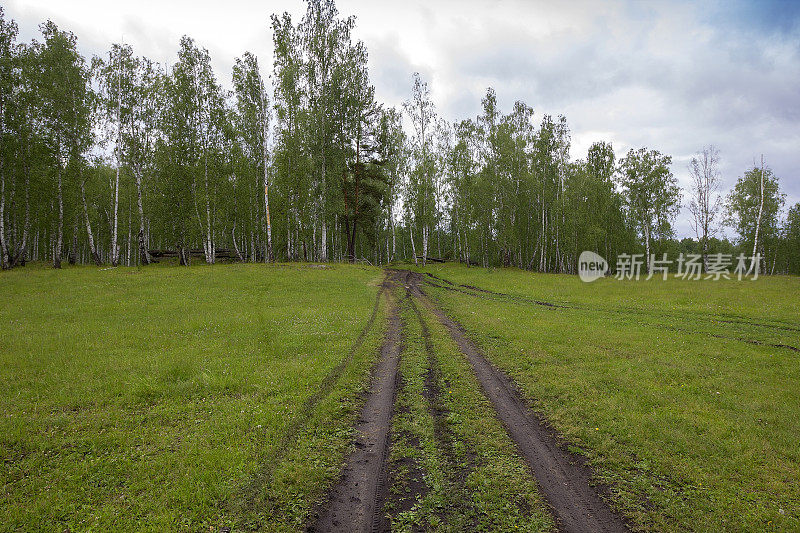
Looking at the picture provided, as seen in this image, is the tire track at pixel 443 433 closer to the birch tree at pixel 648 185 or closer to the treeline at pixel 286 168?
the treeline at pixel 286 168

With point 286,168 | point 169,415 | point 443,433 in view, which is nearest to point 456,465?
point 443,433

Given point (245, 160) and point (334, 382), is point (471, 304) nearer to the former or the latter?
point (334, 382)

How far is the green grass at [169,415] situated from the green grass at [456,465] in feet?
4.80

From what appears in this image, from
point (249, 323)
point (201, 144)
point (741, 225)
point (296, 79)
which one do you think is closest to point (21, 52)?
point (201, 144)

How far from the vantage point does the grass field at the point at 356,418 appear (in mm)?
5672

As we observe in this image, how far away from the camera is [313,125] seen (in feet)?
143

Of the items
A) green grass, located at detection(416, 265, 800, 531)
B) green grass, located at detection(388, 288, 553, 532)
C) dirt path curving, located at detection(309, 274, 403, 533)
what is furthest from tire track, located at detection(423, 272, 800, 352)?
dirt path curving, located at detection(309, 274, 403, 533)

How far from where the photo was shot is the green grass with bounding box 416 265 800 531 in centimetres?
600

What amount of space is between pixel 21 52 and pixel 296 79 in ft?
93.5

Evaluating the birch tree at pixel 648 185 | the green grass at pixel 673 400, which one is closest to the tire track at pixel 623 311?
the green grass at pixel 673 400

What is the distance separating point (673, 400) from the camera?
9.94 meters

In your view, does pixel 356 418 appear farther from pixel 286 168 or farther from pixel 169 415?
pixel 286 168

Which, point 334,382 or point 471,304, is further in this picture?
point 471,304

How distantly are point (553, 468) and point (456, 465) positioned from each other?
1926 millimetres
